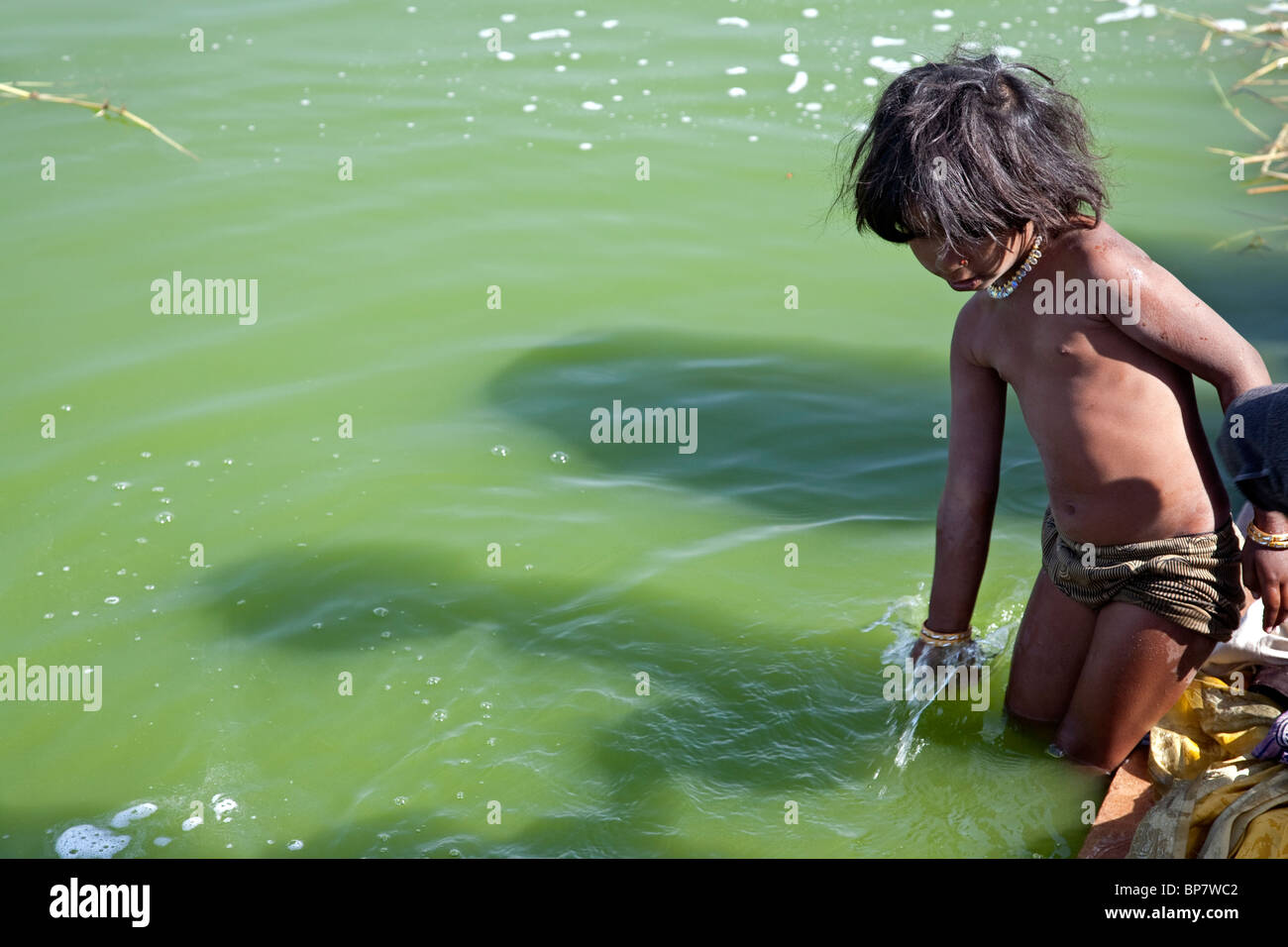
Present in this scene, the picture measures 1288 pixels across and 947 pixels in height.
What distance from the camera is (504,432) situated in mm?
4453

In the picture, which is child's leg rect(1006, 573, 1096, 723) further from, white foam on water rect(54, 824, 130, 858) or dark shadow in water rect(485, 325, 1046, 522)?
white foam on water rect(54, 824, 130, 858)

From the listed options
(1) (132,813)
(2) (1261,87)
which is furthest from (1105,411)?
(2) (1261,87)

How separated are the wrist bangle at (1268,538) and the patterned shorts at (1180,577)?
18 centimetres

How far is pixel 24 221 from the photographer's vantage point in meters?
5.58

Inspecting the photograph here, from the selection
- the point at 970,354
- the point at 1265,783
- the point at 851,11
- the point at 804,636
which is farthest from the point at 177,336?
the point at 851,11

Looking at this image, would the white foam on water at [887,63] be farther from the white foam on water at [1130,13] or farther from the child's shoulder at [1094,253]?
the child's shoulder at [1094,253]

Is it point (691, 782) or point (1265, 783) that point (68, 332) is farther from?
point (1265, 783)

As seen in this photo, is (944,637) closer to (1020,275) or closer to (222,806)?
(1020,275)

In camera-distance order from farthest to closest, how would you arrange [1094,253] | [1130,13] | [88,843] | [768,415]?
[1130,13] → [768,415] → [88,843] → [1094,253]

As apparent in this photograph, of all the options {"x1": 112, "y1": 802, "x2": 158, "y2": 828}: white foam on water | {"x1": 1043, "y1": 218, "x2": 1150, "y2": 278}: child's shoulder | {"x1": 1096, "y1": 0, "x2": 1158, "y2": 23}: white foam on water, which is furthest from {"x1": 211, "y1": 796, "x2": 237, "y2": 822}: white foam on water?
{"x1": 1096, "y1": 0, "x2": 1158, "y2": 23}: white foam on water

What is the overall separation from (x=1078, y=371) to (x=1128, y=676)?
66cm

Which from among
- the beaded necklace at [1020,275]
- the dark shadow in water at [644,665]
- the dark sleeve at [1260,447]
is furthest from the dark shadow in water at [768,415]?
the dark sleeve at [1260,447]

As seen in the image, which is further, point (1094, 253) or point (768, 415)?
point (768, 415)
